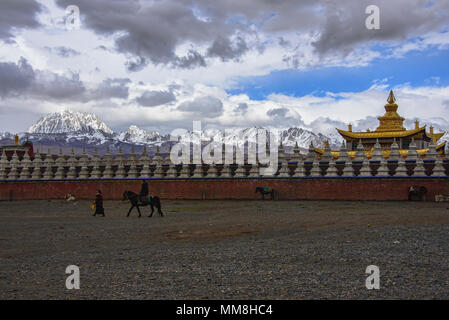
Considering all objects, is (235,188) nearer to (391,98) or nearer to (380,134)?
(380,134)

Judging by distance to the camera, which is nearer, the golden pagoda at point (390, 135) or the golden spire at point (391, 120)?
the golden pagoda at point (390, 135)

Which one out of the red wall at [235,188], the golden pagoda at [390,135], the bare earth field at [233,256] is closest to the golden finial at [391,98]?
the golden pagoda at [390,135]

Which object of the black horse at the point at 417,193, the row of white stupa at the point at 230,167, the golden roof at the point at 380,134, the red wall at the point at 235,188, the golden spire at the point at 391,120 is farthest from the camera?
the golden spire at the point at 391,120

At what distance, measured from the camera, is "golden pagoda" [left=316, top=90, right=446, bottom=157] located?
37719mm

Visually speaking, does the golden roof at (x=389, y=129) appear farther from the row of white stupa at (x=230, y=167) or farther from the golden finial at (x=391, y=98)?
the row of white stupa at (x=230, y=167)

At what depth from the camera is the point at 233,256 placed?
39.2 feet

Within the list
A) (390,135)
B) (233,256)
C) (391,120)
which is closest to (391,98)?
(391,120)

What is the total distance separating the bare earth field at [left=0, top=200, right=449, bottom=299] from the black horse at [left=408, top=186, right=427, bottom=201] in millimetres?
6898

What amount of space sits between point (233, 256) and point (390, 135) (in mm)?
29349

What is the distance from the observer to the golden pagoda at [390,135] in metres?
37.7

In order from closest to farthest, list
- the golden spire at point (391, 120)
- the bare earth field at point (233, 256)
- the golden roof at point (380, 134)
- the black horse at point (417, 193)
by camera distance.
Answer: the bare earth field at point (233, 256)
the black horse at point (417, 193)
the golden roof at point (380, 134)
the golden spire at point (391, 120)

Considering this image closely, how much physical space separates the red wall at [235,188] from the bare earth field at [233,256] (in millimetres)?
7275
